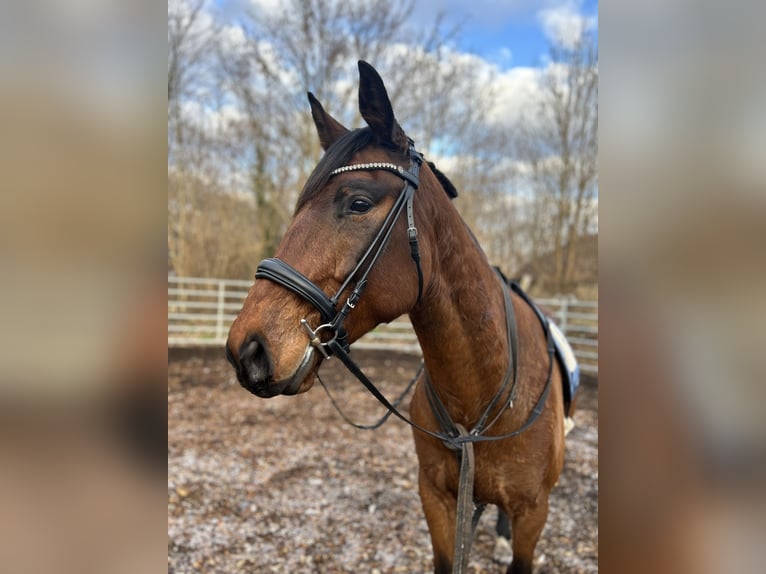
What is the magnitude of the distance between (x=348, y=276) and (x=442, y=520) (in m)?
1.63

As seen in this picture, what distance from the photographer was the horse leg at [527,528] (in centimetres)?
242

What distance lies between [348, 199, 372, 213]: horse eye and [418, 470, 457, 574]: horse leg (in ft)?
5.31

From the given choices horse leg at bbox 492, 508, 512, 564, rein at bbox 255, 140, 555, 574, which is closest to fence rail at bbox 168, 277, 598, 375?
horse leg at bbox 492, 508, 512, 564

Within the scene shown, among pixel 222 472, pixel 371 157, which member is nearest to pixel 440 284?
pixel 371 157

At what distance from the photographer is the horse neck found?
2016 mm

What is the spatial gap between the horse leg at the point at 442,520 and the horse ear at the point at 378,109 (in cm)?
181

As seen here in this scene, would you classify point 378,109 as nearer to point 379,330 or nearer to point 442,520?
point 442,520

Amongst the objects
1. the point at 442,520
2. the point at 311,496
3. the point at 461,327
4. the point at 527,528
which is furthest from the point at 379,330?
the point at 461,327

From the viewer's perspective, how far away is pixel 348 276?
166 centimetres

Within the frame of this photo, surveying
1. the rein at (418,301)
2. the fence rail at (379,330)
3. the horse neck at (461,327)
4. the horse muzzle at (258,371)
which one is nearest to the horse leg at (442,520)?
the rein at (418,301)

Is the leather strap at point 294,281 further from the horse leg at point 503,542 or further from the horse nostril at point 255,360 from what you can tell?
the horse leg at point 503,542
